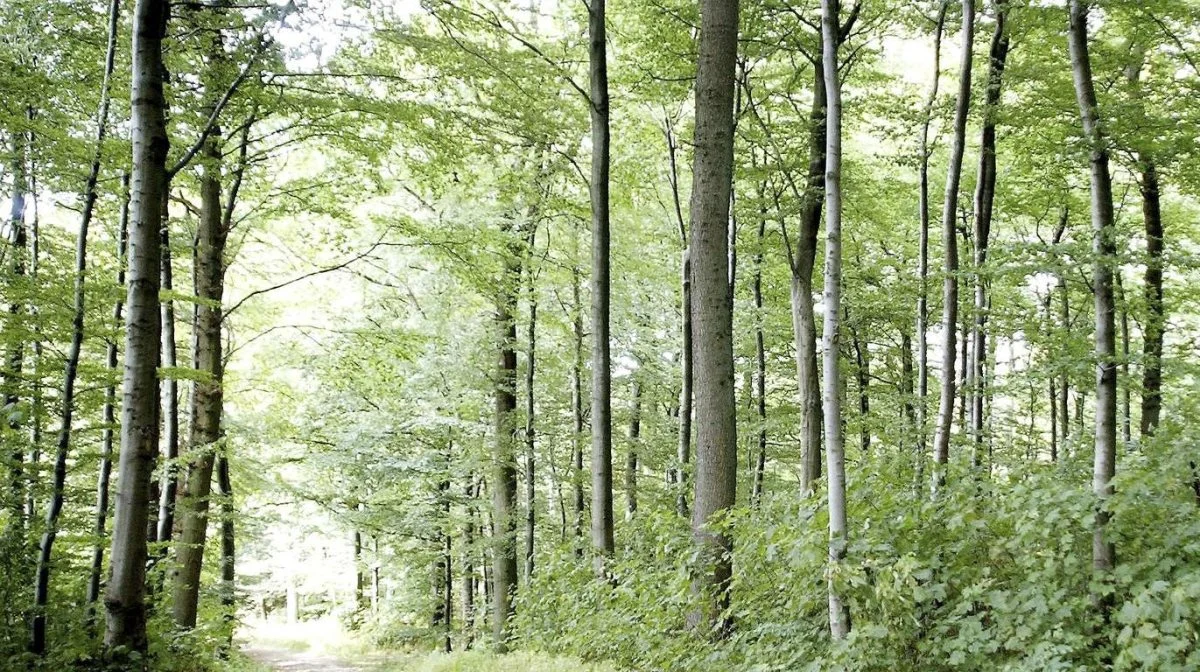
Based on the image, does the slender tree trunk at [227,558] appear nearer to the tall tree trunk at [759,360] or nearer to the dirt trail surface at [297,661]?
the dirt trail surface at [297,661]

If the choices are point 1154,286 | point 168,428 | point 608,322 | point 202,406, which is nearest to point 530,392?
point 608,322

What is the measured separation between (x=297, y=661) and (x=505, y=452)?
28.2 feet

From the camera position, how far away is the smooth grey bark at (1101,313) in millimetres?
4547

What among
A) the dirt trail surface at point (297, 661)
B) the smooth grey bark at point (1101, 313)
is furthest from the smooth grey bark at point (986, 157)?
the dirt trail surface at point (297, 661)

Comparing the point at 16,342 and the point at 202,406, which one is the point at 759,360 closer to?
the point at 202,406

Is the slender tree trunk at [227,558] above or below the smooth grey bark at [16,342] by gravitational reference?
below

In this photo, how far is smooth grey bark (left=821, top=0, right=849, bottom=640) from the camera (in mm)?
4605

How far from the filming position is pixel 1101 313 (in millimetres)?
4891

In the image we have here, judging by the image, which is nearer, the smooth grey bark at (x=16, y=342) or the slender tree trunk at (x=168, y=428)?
the smooth grey bark at (x=16, y=342)

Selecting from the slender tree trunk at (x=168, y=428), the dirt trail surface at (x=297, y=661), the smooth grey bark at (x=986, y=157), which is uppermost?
the smooth grey bark at (x=986, y=157)

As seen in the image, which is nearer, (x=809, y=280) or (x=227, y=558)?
(x=809, y=280)

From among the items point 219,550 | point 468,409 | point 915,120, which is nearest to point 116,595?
point 468,409

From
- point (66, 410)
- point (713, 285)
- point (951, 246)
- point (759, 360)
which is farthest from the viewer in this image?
point (759, 360)

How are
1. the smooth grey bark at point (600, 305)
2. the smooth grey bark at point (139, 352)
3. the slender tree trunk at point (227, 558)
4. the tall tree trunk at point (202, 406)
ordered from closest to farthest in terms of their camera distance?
the smooth grey bark at point (139, 352), the smooth grey bark at point (600, 305), the tall tree trunk at point (202, 406), the slender tree trunk at point (227, 558)
